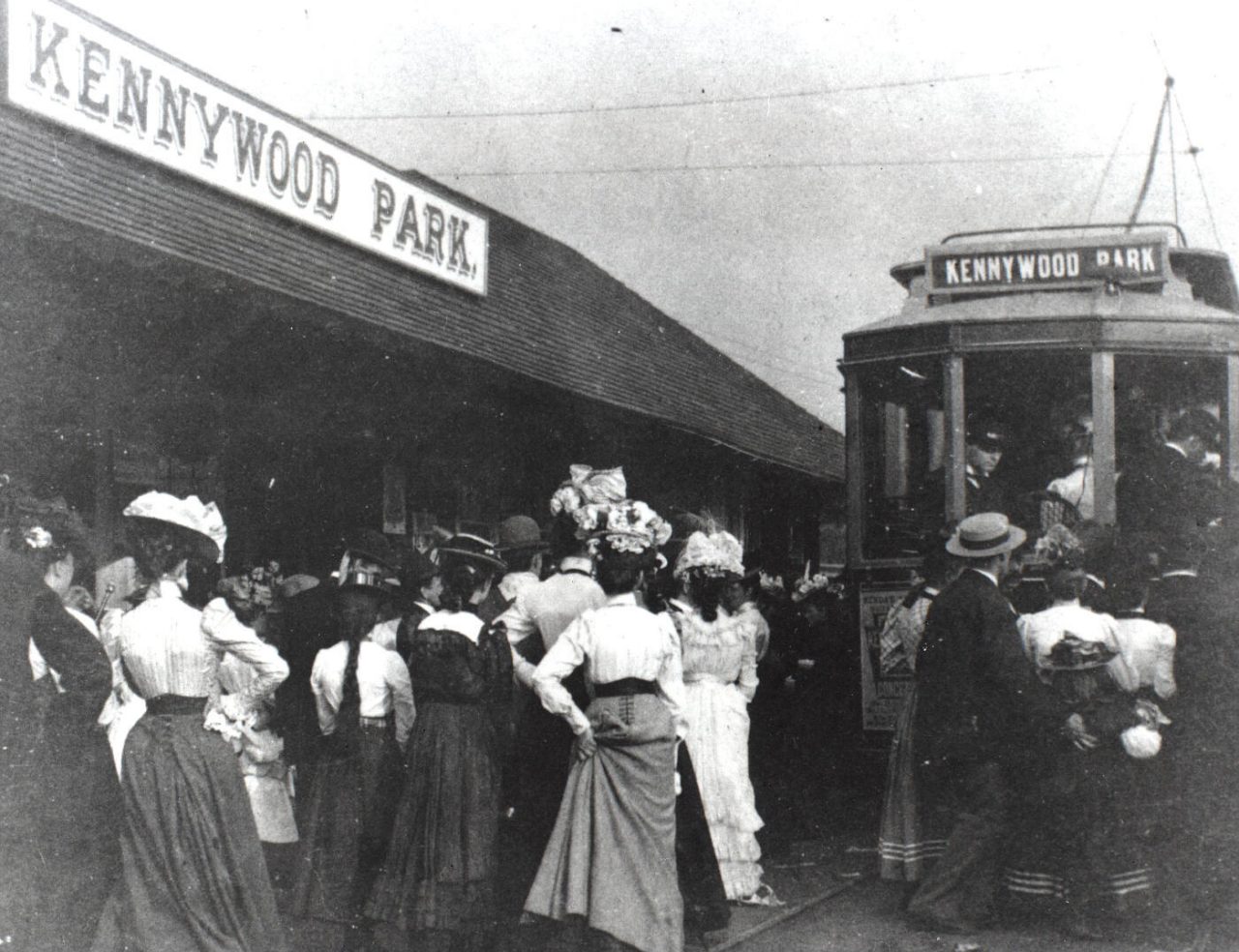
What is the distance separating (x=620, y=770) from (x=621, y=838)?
24cm

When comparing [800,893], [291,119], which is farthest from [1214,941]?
[291,119]

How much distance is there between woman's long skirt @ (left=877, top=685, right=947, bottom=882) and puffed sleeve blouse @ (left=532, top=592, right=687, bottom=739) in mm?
1659

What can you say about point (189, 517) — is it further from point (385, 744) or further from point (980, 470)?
point (980, 470)

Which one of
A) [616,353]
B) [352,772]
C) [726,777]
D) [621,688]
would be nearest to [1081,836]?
[726,777]

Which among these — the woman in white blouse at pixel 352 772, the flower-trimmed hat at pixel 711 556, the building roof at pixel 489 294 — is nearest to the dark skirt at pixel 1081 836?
the flower-trimmed hat at pixel 711 556

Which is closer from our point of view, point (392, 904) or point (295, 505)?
point (392, 904)

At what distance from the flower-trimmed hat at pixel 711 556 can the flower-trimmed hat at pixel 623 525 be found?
91cm

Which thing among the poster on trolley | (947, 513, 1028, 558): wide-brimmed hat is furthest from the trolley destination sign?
(947, 513, 1028, 558): wide-brimmed hat

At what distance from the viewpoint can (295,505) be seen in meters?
8.97

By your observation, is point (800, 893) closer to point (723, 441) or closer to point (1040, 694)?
point (1040, 694)

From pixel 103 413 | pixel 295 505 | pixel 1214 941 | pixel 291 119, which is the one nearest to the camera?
pixel 1214 941

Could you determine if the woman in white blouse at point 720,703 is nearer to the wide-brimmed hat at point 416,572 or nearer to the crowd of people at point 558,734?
the crowd of people at point 558,734

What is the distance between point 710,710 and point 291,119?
4.18 metres

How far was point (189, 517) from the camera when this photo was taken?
15.8ft
